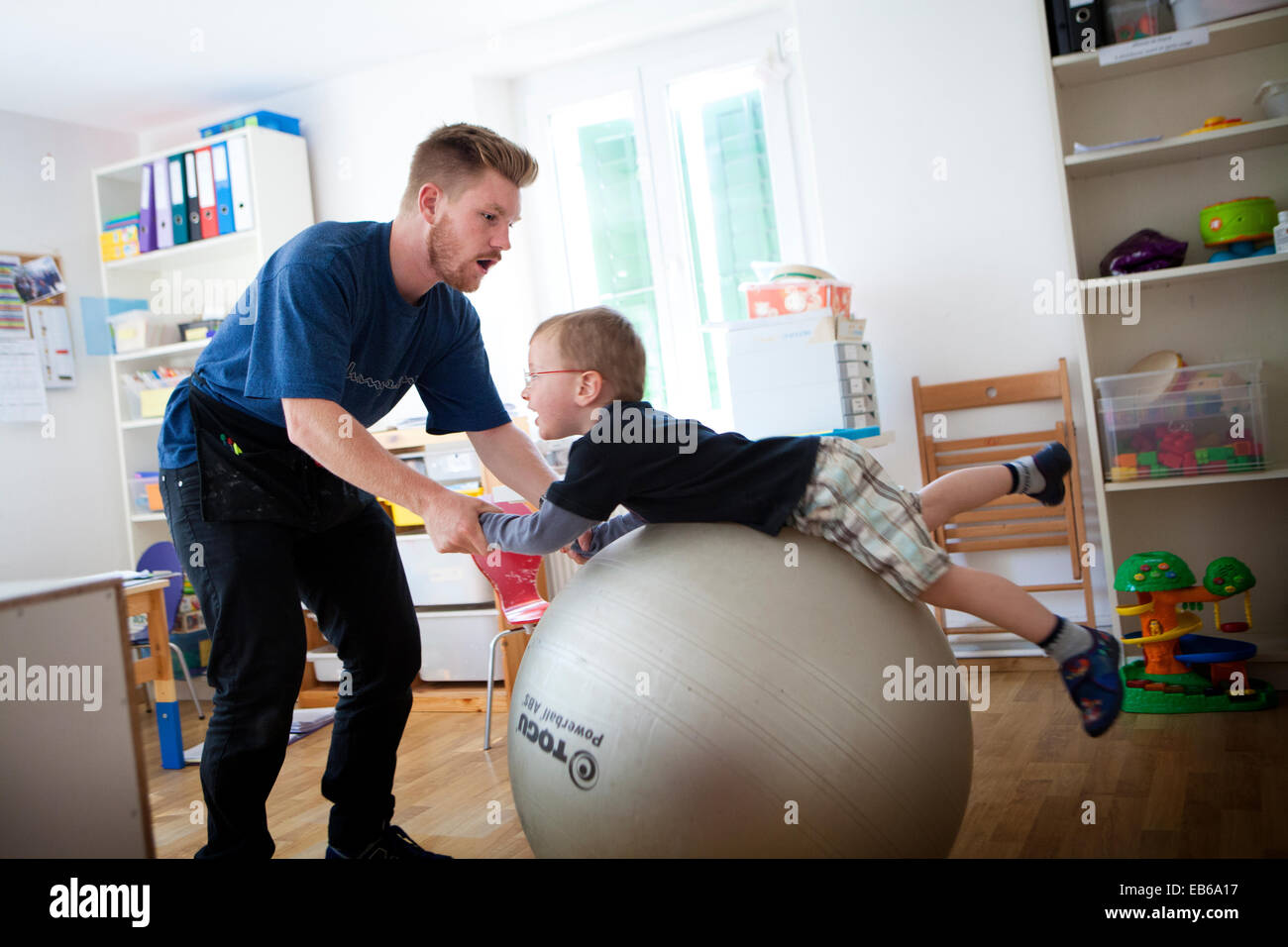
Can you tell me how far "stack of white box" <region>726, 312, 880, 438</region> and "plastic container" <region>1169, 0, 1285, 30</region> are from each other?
4.00 ft

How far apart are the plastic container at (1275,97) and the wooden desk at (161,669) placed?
3659 mm

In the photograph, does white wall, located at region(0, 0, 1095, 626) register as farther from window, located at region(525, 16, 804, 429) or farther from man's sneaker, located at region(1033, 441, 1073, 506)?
man's sneaker, located at region(1033, 441, 1073, 506)

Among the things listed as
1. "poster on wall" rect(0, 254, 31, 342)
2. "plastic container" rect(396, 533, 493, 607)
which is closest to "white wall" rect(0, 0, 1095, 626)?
"plastic container" rect(396, 533, 493, 607)

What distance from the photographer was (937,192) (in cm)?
350

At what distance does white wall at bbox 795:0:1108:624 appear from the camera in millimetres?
3371

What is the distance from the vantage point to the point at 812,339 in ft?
10.3

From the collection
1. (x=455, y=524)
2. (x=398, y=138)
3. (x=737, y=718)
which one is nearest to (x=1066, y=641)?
(x=737, y=718)

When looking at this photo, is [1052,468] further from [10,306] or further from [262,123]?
[10,306]

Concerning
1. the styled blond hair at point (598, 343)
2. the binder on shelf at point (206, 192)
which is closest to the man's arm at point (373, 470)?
the styled blond hair at point (598, 343)

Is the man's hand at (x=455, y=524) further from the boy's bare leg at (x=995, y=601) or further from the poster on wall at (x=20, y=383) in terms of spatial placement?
the poster on wall at (x=20, y=383)

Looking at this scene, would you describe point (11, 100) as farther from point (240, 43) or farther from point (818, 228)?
point (818, 228)

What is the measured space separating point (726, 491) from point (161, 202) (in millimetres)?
3776

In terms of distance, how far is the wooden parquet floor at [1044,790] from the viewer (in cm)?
188
